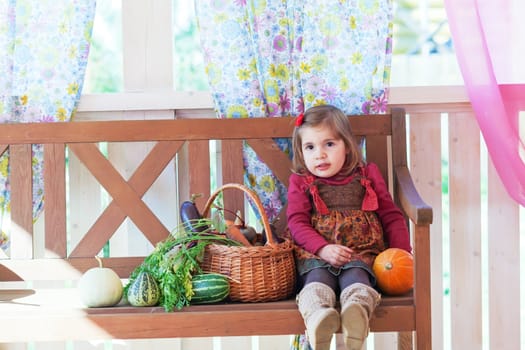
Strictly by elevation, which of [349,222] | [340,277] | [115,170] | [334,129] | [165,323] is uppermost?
[334,129]

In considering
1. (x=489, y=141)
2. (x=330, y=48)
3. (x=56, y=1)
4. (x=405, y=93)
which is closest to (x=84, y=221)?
(x=56, y=1)

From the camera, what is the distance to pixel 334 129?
2.37 m

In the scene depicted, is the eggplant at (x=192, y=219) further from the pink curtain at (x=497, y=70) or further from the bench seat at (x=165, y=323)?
the pink curtain at (x=497, y=70)

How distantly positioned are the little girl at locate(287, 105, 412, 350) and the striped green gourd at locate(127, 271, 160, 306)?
0.47m

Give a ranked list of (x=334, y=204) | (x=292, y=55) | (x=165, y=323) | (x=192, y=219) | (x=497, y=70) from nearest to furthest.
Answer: (x=165, y=323)
(x=192, y=219)
(x=334, y=204)
(x=497, y=70)
(x=292, y=55)

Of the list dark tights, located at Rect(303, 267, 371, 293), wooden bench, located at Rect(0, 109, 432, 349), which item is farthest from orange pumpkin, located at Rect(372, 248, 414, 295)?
wooden bench, located at Rect(0, 109, 432, 349)

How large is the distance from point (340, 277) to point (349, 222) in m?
0.23

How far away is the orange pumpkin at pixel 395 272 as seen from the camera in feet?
7.03

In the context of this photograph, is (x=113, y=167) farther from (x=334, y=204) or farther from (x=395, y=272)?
(x=395, y=272)

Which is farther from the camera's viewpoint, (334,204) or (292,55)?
(292,55)

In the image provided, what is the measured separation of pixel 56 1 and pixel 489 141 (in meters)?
1.64

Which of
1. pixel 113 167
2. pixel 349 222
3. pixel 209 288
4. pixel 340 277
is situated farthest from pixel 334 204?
pixel 113 167

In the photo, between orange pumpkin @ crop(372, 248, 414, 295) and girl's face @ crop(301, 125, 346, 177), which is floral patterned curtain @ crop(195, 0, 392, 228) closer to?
girl's face @ crop(301, 125, 346, 177)

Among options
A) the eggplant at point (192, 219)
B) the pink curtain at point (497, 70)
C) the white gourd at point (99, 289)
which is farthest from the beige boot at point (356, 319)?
the pink curtain at point (497, 70)
